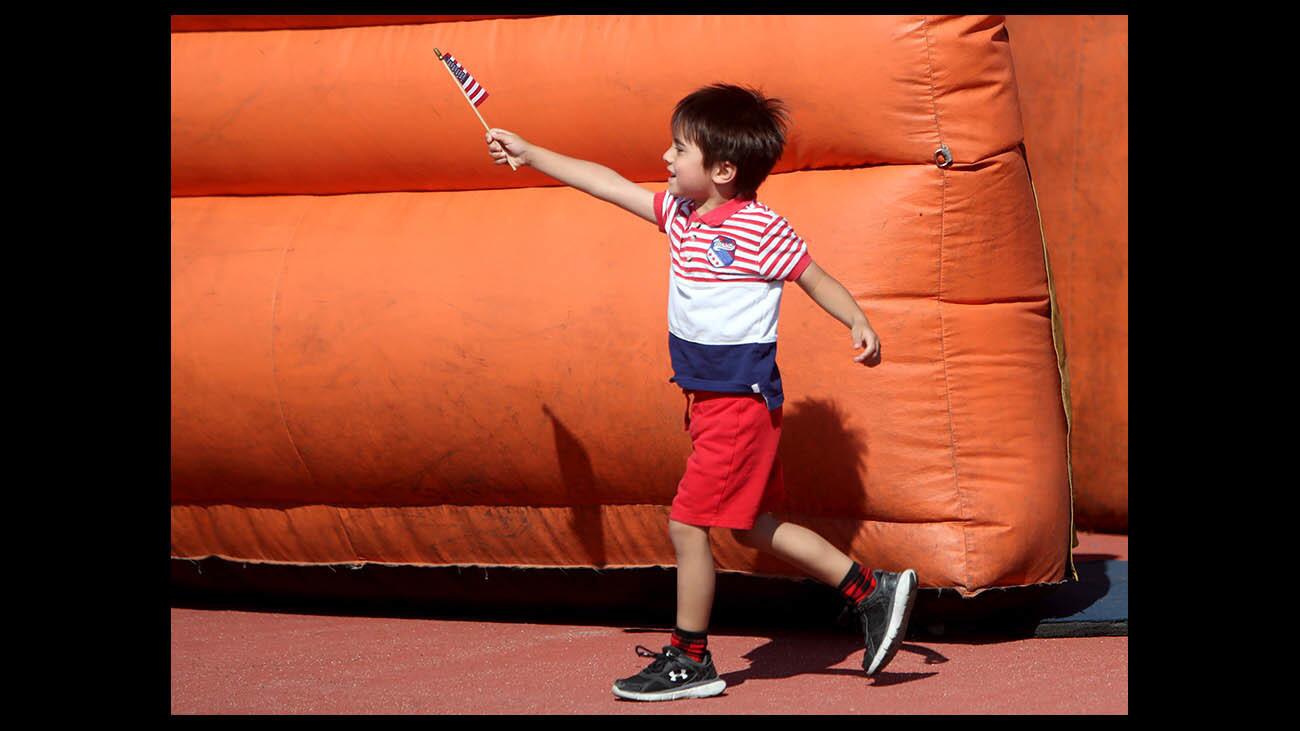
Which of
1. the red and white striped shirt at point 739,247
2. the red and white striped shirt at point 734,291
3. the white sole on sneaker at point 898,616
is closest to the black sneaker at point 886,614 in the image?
the white sole on sneaker at point 898,616

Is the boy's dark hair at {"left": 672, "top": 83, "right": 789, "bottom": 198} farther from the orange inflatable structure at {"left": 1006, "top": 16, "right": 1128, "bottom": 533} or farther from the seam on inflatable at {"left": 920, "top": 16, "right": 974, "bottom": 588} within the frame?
the orange inflatable structure at {"left": 1006, "top": 16, "right": 1128, "bottom": 533}

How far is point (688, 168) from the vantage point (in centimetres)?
284

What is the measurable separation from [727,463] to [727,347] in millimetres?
192

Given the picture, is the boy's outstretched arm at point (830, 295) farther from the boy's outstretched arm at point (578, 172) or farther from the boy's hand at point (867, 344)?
the boy's outstretched arm at point (578, 172)

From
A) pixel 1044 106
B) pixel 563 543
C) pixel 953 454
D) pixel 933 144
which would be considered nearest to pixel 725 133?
pixel 933 144

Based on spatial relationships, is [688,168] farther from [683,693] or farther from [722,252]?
[683,693]

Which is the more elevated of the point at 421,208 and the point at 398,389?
the point at 421,208

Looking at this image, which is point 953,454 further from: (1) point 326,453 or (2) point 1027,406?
(1) point 326,453

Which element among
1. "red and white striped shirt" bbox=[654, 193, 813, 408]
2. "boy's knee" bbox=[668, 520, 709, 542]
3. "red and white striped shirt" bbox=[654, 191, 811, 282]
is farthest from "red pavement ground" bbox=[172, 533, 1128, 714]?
"red and white striped shirt" bbox=[654, 191, 811, 282]

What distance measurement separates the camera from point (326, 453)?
3400 millimetres

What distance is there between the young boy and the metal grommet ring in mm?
343

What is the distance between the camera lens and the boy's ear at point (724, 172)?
2834mm

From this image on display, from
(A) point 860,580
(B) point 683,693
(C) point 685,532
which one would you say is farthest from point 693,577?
(A) point 860,580

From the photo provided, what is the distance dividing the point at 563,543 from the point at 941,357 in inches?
32.6
